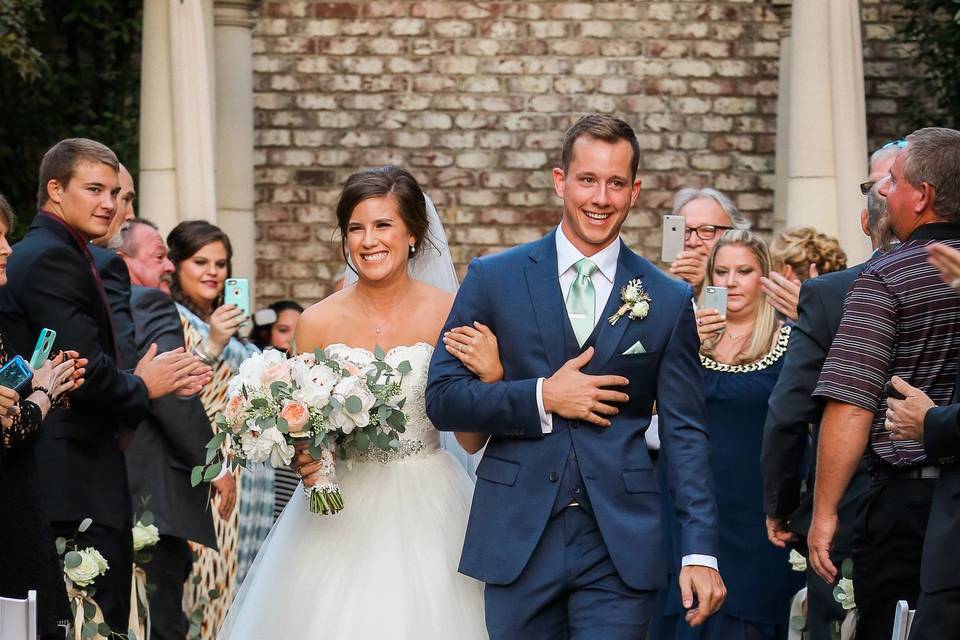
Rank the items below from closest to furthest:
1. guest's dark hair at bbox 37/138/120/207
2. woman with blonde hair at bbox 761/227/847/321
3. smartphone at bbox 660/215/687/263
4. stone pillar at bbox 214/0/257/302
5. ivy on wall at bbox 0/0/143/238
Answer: guest's dark hair at bbox 37/138/120/207 < smartphone at bbox 660/215/687/263 < woman with blonde hair at bbox 761/227/847/321 < stone pillar at bbox 214/0/257/302 < ivy on wall at bbox 0/0/143/238

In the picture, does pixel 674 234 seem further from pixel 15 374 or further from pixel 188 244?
pixel 15 374

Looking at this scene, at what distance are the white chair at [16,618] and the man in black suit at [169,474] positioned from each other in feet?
9.00

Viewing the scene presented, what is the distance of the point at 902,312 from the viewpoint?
3986mm

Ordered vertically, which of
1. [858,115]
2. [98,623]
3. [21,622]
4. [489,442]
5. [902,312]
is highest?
[858,115]

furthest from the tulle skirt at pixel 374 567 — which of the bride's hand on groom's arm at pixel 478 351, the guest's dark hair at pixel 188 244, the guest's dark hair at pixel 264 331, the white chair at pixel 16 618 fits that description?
the guest's dark hair at pixel 264 331

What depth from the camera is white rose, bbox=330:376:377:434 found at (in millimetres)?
4055

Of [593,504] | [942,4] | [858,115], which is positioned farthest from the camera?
[942,4]

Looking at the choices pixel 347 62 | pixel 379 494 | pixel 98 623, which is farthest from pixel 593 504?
pixel 347 62

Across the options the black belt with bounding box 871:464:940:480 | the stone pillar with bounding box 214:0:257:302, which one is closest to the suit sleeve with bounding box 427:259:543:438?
the black belt with bounding box 871:464:940:480

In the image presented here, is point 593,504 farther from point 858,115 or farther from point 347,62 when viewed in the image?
point 347,62

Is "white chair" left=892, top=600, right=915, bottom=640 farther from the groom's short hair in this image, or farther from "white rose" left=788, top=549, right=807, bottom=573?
"white rose" left=788, top=549, right=807, bottom=573

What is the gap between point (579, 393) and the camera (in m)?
3.60

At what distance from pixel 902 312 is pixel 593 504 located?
41.0 inches

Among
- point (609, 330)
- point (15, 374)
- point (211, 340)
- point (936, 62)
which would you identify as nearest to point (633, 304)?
point (609, 330)
